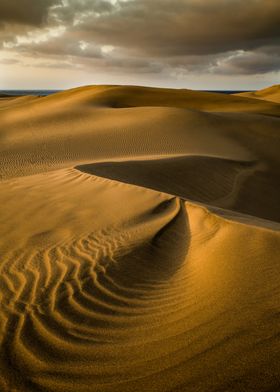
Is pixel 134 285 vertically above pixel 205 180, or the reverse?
pixel 205 180

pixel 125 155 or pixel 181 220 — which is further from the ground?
pixel 125 155

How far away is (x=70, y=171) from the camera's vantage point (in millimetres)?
8852

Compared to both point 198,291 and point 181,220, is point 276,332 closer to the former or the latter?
point 198,291

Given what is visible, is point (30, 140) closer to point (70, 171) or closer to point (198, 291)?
point (70, 171)

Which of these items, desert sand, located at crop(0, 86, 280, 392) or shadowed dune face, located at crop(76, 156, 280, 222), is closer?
desert sand, located at crop(0, 86, 280, 392)

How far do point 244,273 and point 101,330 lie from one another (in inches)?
63.5

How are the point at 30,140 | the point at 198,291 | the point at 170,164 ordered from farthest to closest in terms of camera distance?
the point at 30,140 < the point at 170,164 < the point at 198,291

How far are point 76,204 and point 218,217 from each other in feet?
9.21

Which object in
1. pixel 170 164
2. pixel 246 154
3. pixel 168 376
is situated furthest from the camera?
pixel 246 154

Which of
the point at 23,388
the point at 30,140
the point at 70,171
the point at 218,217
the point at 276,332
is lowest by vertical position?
the point at 23,388

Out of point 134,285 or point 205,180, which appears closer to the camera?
point 134,285

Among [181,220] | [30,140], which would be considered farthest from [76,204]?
[30,140]

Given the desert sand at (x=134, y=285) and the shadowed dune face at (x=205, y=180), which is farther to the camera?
the shadowed dune face at (x=205, y=180)

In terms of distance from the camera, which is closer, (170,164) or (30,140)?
(170,164)
